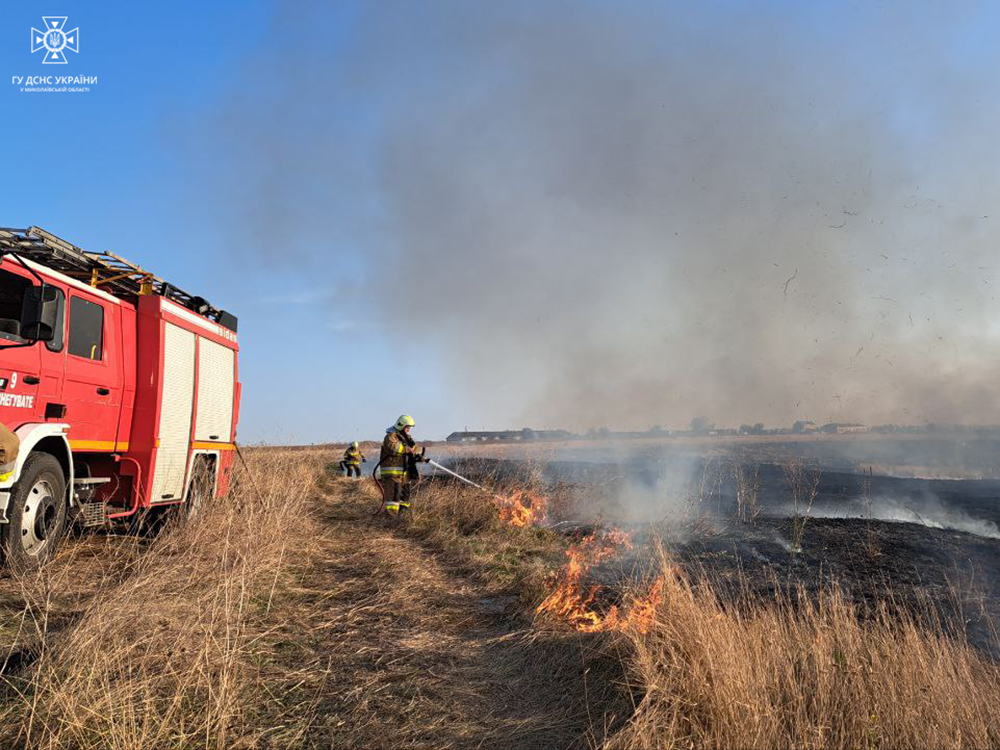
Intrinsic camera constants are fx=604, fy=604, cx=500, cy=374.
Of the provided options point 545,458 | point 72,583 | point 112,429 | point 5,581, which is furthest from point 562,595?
point 545,458

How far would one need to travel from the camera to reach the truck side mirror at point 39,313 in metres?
5.48

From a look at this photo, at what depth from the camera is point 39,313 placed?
18.1ft

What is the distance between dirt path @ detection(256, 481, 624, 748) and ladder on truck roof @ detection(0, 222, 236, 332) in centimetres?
425

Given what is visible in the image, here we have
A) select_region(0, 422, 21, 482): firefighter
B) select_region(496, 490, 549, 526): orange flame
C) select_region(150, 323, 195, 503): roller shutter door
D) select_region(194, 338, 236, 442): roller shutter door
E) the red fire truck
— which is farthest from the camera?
select_region(496, 490, 549, 526): orange flame

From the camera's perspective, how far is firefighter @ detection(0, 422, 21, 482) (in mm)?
5082

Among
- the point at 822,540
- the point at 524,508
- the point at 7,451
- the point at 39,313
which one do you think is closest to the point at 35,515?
the point at 7,451

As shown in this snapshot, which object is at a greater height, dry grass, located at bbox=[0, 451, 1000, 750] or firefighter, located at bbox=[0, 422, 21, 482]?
firefighter, located at bbox=[0, 422, 21, 482]

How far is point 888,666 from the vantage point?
138 inches

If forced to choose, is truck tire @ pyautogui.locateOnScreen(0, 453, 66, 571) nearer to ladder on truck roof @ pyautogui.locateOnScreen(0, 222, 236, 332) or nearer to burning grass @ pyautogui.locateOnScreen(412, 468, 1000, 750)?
ladder on truck roof @ pyautogui.locateOnScreen(0, 222, 236, 332)

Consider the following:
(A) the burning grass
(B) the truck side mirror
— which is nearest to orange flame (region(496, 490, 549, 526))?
(A) the burning grass

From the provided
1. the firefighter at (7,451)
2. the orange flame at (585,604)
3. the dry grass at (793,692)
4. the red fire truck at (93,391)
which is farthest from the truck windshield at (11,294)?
the dry grass at (793,692)

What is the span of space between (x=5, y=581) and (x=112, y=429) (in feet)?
6.68

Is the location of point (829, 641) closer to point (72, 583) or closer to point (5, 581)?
point (72, 583)

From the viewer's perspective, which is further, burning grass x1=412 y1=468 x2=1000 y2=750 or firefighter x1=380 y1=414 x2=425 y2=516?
firefighter x1=380 y1=414 x2=425 y2=516
